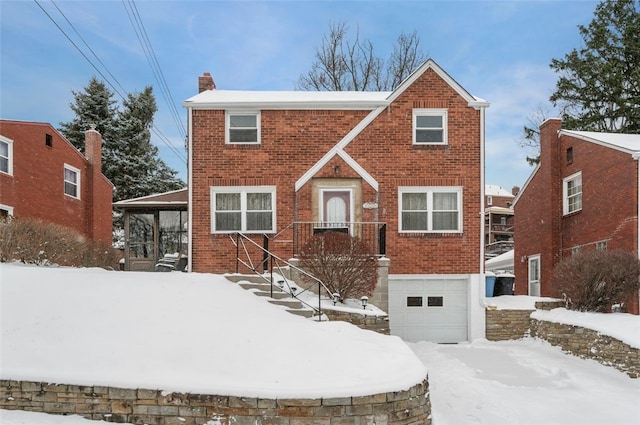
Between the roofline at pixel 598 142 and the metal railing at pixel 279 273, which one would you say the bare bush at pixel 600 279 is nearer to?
the roofline at pixel 598 142

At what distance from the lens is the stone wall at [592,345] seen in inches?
382

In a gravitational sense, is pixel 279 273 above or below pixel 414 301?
above

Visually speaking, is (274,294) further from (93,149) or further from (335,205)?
(93,149)

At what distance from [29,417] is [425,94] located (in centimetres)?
1208

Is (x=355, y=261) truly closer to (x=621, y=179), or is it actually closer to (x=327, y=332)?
(x=327, y=332)

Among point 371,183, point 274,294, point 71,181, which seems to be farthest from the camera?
point 71,181

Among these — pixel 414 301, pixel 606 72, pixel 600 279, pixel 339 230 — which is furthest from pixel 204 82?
pixel 606 72

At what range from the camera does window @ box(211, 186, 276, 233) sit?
13922 mm

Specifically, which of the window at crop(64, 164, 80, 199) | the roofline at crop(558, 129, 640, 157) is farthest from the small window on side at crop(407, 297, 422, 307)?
the window at crop(64, 164, 80, 199)

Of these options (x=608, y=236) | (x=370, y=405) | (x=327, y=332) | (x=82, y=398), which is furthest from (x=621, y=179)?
(x=82, y=398)

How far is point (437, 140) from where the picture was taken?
1412cm

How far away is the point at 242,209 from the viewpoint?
1394 cm

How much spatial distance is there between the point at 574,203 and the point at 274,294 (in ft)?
39.5

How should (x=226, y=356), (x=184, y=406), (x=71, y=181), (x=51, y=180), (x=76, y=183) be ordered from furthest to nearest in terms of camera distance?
(x=76, y=183), (x=71, y=181), (x=51, y=180), (x=226, y=356), (x=184, y=406)
